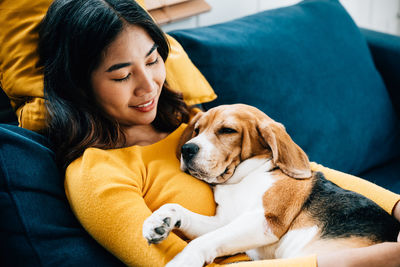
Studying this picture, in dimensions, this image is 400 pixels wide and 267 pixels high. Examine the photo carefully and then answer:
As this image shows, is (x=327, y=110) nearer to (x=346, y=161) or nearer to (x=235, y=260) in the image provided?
(x=346, y=161)

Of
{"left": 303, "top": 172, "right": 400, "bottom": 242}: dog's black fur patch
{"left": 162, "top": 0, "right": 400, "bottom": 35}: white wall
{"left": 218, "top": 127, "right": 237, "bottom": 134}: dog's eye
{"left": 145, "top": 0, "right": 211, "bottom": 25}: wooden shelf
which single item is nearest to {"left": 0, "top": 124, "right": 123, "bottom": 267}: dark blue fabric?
{"left": 218, "top": 127, "right": 237, "bottom": 134}: dog's eye

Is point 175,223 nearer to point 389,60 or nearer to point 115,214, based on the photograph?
point 115,214

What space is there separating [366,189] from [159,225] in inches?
32.7

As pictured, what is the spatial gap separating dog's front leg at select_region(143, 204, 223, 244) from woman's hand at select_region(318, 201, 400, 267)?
363 millimetres

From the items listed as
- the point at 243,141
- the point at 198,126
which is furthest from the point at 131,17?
the point at 243,141

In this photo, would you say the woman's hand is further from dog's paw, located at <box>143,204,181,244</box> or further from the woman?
dog's paw, located at <box>143,204,181,244</box>

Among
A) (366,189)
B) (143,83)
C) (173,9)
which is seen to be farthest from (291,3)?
(143,83)

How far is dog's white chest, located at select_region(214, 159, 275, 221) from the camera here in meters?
1.23

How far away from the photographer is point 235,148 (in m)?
1.30

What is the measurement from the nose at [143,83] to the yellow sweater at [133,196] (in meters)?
0.19

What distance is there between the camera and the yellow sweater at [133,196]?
1018mm

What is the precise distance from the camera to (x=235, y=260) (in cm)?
113

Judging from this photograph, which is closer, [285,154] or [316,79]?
[285,154]

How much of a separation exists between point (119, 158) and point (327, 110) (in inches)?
48.6
